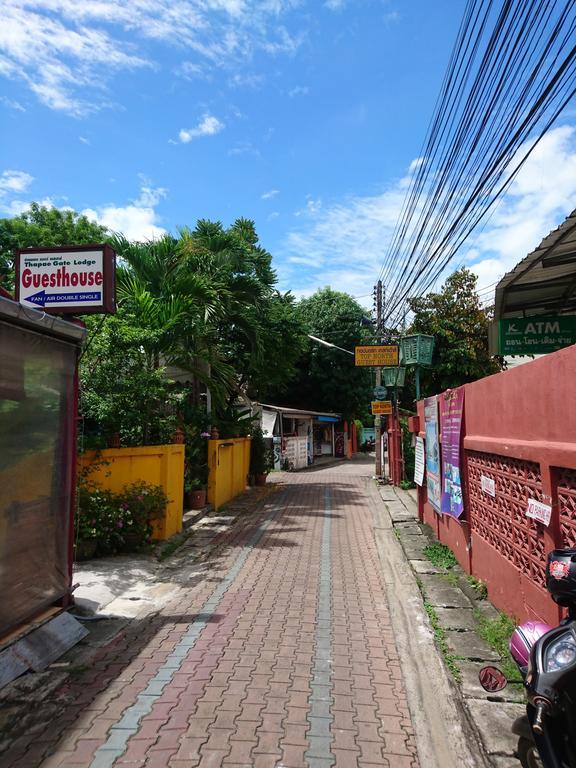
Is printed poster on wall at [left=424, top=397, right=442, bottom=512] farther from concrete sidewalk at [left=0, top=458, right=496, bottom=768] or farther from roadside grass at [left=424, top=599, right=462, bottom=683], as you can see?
roadside grass at [left=424, top=599, right=462, bottom=683]

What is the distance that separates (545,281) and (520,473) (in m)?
2.71

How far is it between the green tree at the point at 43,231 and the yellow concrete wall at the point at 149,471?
12546 mm

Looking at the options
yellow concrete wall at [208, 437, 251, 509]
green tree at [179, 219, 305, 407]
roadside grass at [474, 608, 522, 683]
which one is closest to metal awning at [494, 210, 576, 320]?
roadside grass at [474, 608, 522, 683]

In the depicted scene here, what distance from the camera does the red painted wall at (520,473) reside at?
3879 millimetres

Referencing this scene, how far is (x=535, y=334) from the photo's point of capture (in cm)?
752

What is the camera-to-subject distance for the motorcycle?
2365 mm

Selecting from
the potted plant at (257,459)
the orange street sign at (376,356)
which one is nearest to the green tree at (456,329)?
the orange street sign at (376,356)

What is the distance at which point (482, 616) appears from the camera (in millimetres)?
5602

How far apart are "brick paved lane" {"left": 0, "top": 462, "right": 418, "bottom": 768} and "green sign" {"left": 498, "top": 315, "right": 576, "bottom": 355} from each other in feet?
12.1

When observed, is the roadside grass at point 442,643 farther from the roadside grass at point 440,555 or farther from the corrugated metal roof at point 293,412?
the corrugated metal roof at point 293,412

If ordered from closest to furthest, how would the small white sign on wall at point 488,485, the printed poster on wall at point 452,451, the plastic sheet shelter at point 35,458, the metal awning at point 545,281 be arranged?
the plastic sheet shelter at point 35,458
the metal awning at point 545,281
the small white sign on wall at point 488,485
the printed poster on wall at point 452,451

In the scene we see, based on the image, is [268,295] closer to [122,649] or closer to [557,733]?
[122,649]

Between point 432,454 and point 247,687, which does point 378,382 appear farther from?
point 247,687

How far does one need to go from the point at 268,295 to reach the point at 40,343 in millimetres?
11731
